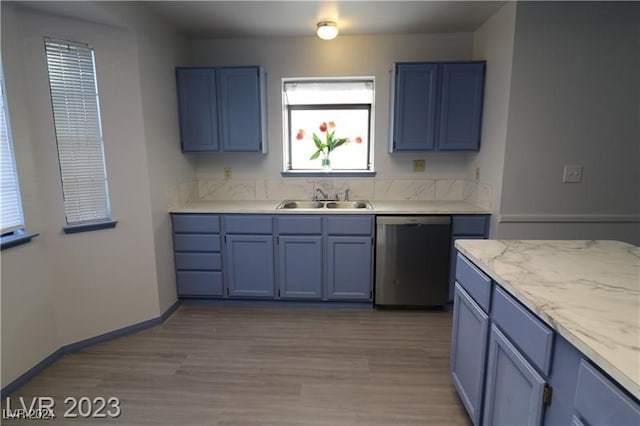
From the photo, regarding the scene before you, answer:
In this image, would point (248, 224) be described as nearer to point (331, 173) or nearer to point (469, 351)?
point (331, 173)

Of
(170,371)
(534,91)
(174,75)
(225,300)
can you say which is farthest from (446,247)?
(174,75)

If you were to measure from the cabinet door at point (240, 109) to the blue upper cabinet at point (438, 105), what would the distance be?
4.17ft

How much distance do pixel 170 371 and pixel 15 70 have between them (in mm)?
2053

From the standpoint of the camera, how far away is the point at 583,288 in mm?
1260

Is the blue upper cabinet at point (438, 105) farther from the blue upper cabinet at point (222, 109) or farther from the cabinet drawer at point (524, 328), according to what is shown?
the cabinet drawer at point (524, 328)

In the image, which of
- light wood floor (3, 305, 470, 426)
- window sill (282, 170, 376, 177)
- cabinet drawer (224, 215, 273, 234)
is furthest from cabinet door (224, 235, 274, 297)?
window sill (282, 170, 376, 177)

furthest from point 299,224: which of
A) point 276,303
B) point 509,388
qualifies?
point 509,388

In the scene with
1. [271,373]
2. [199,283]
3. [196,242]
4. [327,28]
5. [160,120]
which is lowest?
[271,373]

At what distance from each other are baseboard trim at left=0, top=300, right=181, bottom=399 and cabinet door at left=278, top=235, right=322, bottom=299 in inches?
40.5

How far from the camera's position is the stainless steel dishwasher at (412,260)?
9.56ft

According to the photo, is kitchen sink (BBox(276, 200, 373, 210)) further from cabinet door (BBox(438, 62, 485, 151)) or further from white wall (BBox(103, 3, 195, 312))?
white wall (BBox(103, 3, 195, 312))

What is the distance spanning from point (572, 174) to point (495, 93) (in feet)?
2.81

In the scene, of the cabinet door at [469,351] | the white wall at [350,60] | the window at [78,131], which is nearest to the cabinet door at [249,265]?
the white wall at [350,60]

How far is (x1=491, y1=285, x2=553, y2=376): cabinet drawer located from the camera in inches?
43.6
